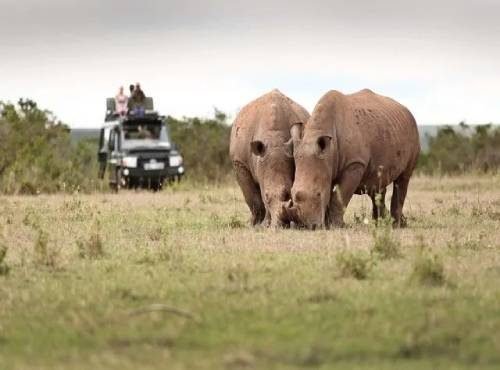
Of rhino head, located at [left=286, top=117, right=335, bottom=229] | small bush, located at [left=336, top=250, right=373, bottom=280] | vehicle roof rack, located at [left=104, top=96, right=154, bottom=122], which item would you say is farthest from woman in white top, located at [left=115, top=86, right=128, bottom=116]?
small bush, located at [left=336, top=250, right=373, bottom=280]

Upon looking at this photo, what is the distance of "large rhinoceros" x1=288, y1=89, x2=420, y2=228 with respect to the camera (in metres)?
15.1

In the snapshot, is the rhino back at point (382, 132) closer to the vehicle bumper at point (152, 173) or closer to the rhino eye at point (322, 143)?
the rhino eye at point (322, 143)

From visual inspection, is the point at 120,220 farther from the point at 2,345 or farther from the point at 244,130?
the point at 2,345

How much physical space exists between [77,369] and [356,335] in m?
1.89

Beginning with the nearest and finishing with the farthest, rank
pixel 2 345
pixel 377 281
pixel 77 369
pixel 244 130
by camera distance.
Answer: pixel 77 369 → pixel 2 345 → pixel 377 281 → pixel 244 130

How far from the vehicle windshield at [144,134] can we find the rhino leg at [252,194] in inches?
551

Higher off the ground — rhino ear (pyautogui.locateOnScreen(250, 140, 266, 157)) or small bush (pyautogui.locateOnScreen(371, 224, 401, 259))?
rhino ear (pyautogui.locateOnScreen(250, 140, 266, 157))

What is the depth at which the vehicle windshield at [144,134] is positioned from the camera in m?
30.9

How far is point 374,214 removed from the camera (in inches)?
679

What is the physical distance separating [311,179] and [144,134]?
1651 cm

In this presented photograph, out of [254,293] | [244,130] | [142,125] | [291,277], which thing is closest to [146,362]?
[254,293]

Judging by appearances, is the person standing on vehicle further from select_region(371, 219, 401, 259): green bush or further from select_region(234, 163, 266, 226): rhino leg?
select_region(371, 219, 401, 259): green bush

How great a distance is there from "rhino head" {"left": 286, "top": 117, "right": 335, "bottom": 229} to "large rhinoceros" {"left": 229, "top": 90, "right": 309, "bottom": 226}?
10.1 inches

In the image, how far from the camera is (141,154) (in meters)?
30.3
